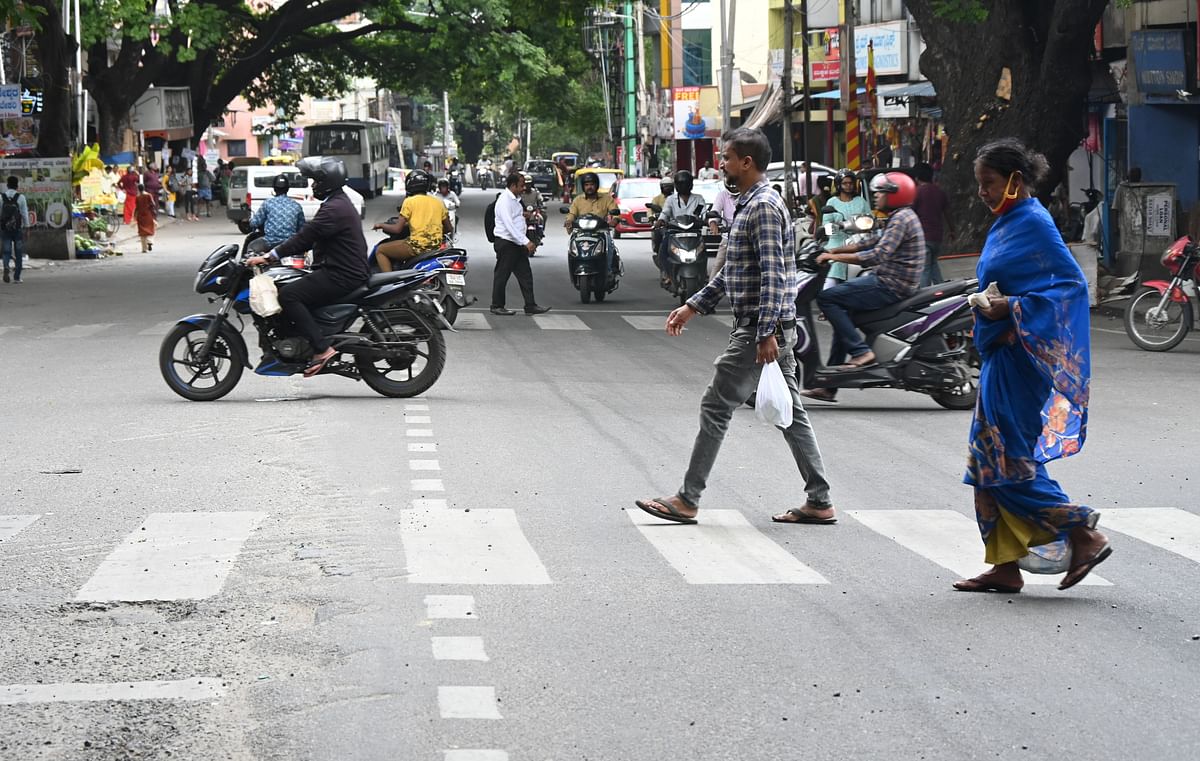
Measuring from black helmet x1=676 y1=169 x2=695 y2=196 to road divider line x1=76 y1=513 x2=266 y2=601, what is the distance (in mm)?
13819

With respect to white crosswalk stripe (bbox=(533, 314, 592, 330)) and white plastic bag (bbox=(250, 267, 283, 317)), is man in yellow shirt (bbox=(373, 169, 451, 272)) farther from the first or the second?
white plastic bag (bbox=(250, 267, 283, 317))

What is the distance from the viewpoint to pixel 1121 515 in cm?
859

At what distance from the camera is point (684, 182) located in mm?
21672

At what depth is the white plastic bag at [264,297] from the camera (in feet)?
40.5

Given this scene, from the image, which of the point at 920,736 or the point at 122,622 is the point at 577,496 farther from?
the point at 920,736

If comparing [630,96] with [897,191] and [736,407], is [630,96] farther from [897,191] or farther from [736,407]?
[736,407]

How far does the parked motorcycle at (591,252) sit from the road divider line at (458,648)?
662 inches

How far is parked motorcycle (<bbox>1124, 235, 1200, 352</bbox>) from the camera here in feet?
54.9

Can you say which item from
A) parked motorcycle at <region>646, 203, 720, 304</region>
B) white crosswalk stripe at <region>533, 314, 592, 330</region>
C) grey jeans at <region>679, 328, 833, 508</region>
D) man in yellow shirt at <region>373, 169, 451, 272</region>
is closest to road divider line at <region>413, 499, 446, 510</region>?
grey jeans at <region>679, 328, 833, 508</region>

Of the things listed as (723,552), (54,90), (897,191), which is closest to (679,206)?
(897,191)

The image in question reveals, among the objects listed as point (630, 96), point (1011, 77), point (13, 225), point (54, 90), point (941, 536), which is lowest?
point (941, 536)

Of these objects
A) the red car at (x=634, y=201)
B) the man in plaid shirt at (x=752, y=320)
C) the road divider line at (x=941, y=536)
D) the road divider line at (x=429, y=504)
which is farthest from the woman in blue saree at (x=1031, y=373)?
the red car at (x=634, y=201)

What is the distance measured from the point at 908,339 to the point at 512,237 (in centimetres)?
831

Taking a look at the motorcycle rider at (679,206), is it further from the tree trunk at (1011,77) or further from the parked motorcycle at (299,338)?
the parked motorcycle at (299,338)
